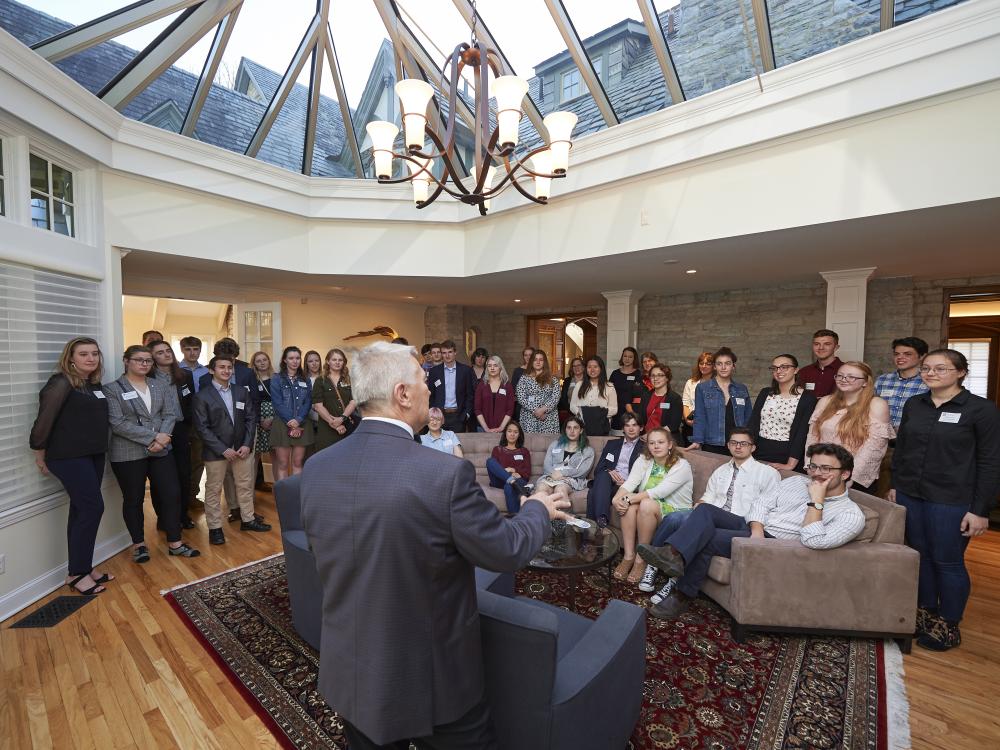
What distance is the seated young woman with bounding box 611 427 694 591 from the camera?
10.6ft

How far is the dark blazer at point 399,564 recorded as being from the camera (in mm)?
1025

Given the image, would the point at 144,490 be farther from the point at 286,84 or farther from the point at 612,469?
the point at 286,84

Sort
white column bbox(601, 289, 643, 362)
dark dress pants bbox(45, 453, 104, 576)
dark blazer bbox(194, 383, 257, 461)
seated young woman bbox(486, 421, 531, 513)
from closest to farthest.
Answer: dark dress pants bbox(45, 453, 104, 576) → dark blazer bbox(194, 383, 257, 461) → seated young woman bbox(486, 421, 531, 513) → white column bbox(601, 289, 643, 362)

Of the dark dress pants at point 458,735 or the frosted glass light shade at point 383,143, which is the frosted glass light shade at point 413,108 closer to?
the frosted glass light shade at point 383,143

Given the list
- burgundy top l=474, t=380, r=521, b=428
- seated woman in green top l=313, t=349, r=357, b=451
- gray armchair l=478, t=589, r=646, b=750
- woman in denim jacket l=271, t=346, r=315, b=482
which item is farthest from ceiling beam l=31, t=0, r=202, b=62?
gray armchair l=478, t=589, r=646, b=750

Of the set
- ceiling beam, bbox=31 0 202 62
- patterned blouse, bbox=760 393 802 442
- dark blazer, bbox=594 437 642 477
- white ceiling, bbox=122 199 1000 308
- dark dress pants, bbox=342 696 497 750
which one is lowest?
dark dress pants, bbox=342 696 497 750

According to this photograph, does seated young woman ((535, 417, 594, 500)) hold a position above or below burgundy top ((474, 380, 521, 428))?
below

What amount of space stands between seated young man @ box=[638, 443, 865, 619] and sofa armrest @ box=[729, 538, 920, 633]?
11 centimetres

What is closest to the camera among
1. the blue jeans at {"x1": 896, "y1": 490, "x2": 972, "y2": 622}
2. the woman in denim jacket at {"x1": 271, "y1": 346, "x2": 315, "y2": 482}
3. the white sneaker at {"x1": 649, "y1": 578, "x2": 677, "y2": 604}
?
the blue jeans at {"x1": 896, "y1": 490, "x2": 972, "y2": 622}

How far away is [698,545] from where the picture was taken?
269 centimetres

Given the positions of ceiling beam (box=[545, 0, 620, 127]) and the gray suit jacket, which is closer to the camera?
the gray suit jacket

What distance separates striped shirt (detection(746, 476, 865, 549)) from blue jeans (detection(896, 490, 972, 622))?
426 mm

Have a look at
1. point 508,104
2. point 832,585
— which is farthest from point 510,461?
point 508,104

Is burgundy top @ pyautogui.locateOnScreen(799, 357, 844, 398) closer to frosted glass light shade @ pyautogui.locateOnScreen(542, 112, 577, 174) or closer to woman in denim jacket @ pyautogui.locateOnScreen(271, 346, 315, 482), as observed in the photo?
frosted glass light shade @ pyautogui.locateOnScreen(542, 112, 577, 174)
